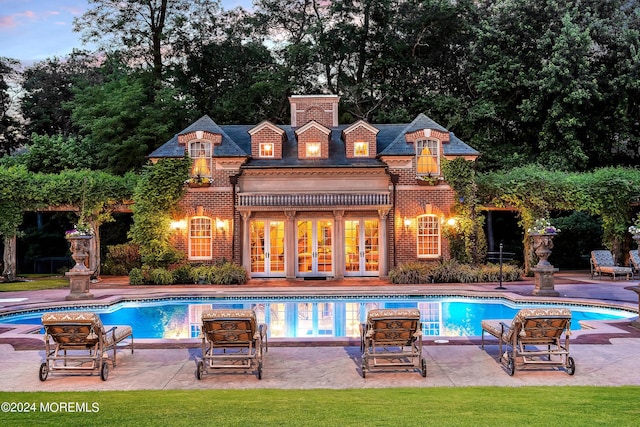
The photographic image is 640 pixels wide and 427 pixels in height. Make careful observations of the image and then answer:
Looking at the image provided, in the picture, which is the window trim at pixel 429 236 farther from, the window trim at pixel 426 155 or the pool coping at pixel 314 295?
the pool coping at pixel 314 295

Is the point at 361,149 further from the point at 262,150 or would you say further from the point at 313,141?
the point at 262,150

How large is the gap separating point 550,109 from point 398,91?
947cm

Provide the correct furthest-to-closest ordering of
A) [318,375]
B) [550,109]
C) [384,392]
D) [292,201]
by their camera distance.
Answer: [550,109]
[292,201]
[318,375]
[384,392]

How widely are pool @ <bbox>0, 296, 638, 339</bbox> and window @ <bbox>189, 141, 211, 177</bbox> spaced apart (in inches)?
268

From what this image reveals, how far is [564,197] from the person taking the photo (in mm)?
23219

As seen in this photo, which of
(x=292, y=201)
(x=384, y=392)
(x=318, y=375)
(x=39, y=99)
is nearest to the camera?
(x=384, y=392)

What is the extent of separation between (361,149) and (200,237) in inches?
292

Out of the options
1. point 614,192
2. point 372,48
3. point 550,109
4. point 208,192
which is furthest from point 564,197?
point 372,48

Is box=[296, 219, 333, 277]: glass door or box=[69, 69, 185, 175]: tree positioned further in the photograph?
box=[69, 69, 185, 175]: tree

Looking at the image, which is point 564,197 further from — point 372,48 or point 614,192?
point 372,48

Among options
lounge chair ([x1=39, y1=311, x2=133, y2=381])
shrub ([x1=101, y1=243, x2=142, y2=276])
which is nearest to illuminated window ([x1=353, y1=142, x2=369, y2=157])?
shrub ([x1=101, y1=243, x2=142, y2=276])

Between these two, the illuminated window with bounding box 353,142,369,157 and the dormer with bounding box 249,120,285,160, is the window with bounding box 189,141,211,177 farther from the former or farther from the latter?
the illuminated window with bounding box 353,142,369,157

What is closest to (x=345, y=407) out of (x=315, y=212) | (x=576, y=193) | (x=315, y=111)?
(x=315, y=212)

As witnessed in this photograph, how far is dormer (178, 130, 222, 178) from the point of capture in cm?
2356
